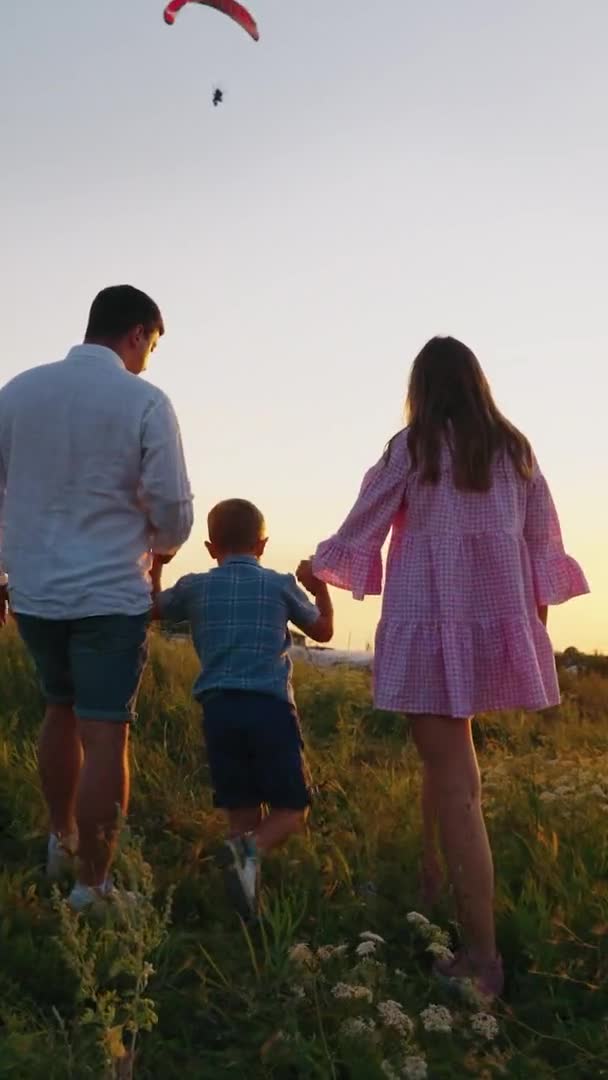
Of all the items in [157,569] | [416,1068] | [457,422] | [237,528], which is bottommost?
[416,1068]

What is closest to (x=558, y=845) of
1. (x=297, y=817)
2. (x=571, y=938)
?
(x=571, y=938)

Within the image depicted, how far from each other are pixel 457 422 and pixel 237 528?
3.68ft

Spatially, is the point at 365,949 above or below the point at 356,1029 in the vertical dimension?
above

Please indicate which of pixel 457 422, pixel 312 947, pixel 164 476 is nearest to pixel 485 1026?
pixel 312 947

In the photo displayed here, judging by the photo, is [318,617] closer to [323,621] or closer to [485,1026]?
[323,621]

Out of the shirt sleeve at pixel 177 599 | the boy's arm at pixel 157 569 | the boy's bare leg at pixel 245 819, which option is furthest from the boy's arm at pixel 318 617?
the boy's bare leg at pixel 245 819

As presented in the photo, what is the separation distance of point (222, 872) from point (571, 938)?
1159 mm

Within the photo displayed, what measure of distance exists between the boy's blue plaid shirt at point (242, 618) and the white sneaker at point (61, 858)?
Answer: 0.66 meters

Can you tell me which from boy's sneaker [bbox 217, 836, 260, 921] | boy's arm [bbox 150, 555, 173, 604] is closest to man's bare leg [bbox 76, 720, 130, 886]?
boy's sneaker [bbox 217, 836, 260, 921]

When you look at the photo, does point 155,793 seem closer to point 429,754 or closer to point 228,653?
point 228,653

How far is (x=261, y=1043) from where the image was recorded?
10.1 feet

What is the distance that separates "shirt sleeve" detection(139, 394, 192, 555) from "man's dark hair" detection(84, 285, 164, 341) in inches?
12.6

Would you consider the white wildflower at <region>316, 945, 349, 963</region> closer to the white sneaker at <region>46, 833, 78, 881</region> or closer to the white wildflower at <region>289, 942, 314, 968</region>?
the white wildflower at <region>289, 942, 314, 968</region>

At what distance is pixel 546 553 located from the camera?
3852mm
